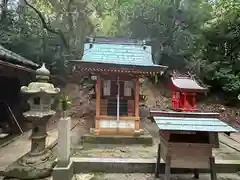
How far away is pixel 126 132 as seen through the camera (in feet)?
26.9

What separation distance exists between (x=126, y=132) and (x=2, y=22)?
10.6m

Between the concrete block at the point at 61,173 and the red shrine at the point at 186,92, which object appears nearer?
the concrete block at the point at 61,173

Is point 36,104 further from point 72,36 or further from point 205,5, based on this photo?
point 205,5

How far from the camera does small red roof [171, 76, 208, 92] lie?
9789 millimetres

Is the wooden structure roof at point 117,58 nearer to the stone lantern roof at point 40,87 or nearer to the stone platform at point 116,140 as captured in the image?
the stone lantern roof at point 40,87

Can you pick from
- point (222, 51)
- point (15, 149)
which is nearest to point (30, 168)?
point (15, 149)

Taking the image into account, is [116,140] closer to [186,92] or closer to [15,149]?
[15,149]

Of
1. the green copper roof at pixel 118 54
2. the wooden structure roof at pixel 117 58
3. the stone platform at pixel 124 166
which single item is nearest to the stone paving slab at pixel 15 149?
the stone platform at pixel 124 166

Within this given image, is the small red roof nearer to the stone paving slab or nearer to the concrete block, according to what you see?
the stone paving slab

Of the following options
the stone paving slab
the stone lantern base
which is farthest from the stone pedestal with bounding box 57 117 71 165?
the stone paving slab

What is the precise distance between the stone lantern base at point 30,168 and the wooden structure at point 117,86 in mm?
3253

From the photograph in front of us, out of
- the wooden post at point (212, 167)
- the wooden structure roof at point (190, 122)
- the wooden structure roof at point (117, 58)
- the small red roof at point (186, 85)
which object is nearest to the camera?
the wooden structure roof at point (190, 122)

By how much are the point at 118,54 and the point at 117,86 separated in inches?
56.4

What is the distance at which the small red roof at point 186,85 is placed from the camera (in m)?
9.79
